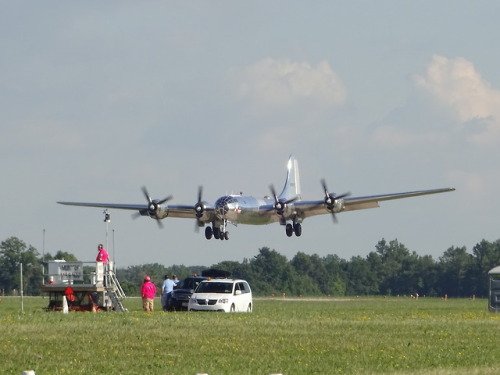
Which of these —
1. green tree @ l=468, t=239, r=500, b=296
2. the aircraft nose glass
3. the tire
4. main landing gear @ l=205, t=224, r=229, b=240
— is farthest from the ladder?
green tree @ l=468, t=239, r=500, b=296

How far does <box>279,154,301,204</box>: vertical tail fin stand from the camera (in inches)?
3300

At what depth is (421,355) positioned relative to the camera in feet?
83.1

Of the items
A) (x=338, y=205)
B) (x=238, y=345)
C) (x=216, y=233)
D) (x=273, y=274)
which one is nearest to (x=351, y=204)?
(x=338, y=205)

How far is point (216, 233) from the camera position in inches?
2729

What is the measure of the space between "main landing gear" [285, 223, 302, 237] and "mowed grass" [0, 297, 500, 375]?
123 feet

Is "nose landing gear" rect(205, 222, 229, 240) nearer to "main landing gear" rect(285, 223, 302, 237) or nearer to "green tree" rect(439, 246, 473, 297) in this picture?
"main landing gear" rect(285, 223, 302, 237)

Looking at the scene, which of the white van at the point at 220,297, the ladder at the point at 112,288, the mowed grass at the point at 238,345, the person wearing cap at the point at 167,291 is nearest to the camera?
the mowed grass at the point at 238,345

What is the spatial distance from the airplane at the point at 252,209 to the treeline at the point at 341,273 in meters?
42.4

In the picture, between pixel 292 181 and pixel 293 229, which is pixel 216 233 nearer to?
pixel 293 229

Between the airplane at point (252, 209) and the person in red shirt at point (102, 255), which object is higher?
the airplane at point (252, 209)

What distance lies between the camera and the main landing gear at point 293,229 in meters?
73.9

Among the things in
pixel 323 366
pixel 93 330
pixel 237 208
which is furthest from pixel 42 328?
pixel 237 208

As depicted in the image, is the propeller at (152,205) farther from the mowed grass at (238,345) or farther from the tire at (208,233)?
the mowed grass at (238,345)

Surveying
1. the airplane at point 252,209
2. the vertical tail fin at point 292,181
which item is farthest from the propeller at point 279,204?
the vertical tail fin at point 292,181
